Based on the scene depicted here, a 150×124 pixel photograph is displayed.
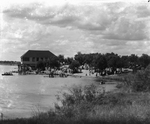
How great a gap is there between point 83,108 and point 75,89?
3802 millimetres

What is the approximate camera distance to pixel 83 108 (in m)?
18.9

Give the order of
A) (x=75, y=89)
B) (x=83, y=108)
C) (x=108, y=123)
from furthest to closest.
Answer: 1. (x=75, y=89)
2. (x=83, y=108)
3. (x=108, y=123)

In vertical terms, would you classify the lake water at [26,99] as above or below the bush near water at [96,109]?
below

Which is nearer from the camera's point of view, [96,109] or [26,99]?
[96,109]

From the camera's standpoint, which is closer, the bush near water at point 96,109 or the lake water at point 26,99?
the bush near water at point 96,109

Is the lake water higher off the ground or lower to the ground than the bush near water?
lower

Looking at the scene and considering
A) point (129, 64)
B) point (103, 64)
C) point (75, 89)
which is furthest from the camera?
point (129, 64)

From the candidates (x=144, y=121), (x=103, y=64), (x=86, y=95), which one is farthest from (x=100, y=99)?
(x=103, y=64)

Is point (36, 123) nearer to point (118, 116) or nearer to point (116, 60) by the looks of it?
point (118, 116)

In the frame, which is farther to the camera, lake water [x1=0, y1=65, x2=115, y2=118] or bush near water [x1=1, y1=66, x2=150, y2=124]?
lake water [x1=0, y1=65, x2=115, y2=118]

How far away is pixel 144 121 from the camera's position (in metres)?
12.6

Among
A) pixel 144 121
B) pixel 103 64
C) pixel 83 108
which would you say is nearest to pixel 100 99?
pixel 83 108

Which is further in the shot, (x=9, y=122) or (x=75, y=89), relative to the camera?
(x=75, y=89)

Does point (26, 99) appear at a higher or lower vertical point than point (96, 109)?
lower
